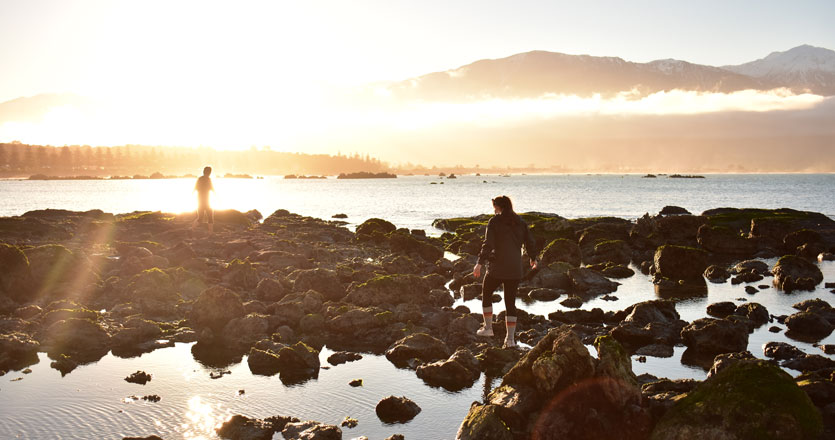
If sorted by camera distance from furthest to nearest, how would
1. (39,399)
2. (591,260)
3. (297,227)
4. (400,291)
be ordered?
(297,227) < (591,260) < (400,291) < (39,399)

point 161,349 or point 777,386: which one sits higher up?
point 777,386

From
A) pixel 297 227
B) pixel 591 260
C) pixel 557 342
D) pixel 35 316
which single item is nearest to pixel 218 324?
pixel 35 316

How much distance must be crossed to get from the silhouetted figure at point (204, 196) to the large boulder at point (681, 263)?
22389mm

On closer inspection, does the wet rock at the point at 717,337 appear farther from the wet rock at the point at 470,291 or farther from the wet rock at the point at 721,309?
the wet rock at the point at 470,291

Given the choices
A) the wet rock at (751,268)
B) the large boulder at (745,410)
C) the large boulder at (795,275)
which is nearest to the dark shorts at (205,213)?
the wet rock at (751,268)

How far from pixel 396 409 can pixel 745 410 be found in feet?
19.5

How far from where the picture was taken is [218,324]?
17719 millimetres

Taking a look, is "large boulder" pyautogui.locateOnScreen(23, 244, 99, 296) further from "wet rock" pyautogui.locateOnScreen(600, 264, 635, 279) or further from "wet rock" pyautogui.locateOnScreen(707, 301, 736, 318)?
"wet rock" pyautogui.locateOnScreen(600, 264, 635, 279)

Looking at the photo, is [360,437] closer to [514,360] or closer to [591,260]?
[514,360]

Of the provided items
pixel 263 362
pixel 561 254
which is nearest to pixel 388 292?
pixel 263 362

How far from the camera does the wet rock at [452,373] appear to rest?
13.4 meters

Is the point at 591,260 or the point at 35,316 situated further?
the point at 591,260

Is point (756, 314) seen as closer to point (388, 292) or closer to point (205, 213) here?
point (388, 292)

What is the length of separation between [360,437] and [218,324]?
8798 mm
